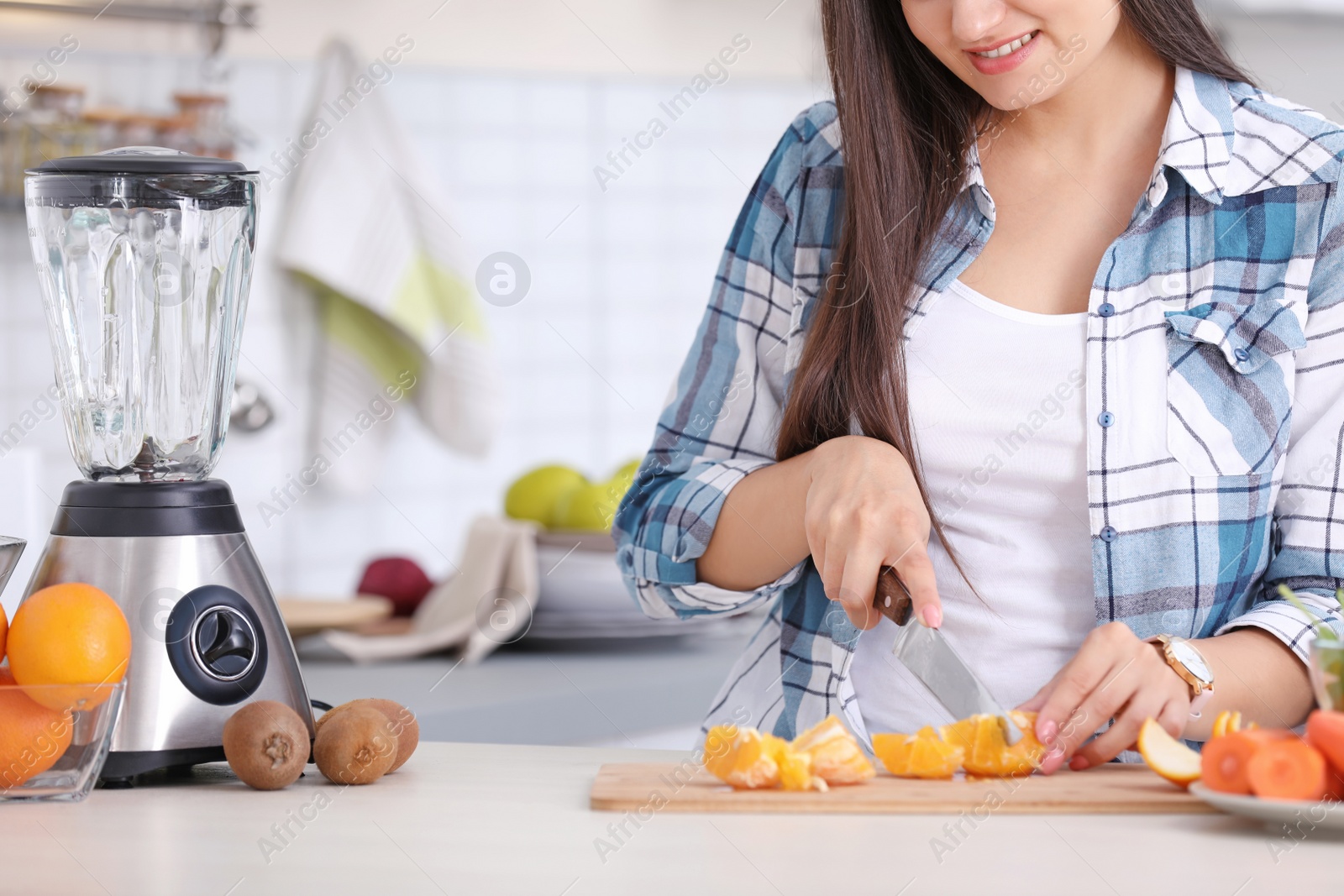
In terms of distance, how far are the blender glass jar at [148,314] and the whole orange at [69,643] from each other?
16cm

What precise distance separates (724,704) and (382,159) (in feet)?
4.18

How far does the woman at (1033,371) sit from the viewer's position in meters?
0.91

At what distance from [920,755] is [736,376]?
0.36m

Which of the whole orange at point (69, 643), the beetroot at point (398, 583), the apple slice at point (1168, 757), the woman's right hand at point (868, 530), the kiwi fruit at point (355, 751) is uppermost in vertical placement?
the woman's right hand at point (868, 530)

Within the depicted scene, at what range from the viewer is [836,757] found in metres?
0.75

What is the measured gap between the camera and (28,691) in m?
0.74

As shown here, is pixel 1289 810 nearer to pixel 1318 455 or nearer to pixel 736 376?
pixel 1318 455

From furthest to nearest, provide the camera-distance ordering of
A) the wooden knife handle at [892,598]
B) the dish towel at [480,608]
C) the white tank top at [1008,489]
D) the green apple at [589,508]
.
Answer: the green apple at [589,508]
the dish towel at [480,608]
the white tank top at [1008,489]
the wooden knife handle at [892,598]

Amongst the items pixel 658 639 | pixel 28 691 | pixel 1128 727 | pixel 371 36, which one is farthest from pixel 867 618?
pixel 371 36

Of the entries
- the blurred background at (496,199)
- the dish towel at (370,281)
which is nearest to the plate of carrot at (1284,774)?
the blurred background at (496,199)

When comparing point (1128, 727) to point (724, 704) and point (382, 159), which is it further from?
point (382, 159)

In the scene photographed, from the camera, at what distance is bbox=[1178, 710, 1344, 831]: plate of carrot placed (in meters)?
0.64

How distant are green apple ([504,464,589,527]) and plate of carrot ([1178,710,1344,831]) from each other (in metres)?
1.35

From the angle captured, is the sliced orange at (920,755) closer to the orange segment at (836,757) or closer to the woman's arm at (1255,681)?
the orange segment at (836,757)
